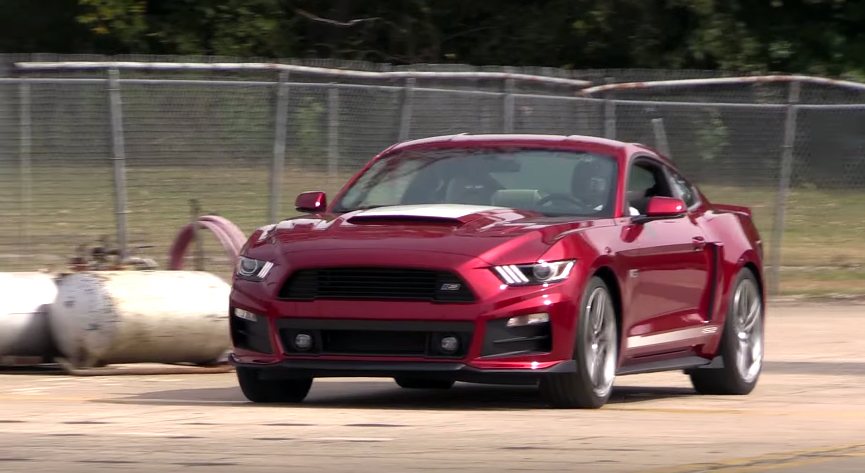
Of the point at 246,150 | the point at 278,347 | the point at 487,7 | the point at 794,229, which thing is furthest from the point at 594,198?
the point at 487,7

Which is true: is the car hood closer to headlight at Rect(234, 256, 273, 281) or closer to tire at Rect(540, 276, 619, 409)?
headlight at Rect(234, 256, 273, 281)

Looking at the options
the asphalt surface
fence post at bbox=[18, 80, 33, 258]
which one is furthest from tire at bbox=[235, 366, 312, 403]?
fence post at bbox=[18, 80, 33, 258]

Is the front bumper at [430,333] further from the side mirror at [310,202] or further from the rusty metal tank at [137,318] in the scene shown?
the rusty metal tank at [137,318]

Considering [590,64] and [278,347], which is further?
[590,64]

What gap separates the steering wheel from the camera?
10141 millimetres

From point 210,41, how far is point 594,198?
20199mm

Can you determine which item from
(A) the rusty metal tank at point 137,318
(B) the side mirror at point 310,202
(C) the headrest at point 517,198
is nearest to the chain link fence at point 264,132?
(A) the rusty metal tank at point 137,318

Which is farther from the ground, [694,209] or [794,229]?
[694,209]

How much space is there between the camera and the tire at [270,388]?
9711 mm

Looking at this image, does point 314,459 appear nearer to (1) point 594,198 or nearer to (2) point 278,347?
(2) point 278,347

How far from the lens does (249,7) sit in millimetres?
29547

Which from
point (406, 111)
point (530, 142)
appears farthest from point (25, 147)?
point (530, 142)

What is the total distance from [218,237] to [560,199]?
3244 mm

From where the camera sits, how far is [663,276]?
10227 mm
